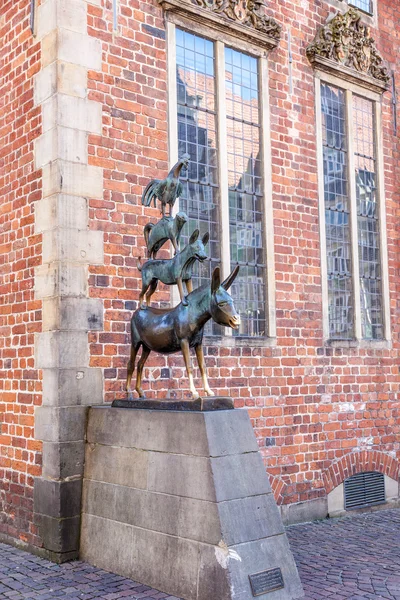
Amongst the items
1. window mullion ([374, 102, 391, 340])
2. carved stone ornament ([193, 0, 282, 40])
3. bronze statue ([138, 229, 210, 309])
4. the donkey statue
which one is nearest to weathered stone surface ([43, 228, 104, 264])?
bronze statue ([138, 229, 210, 309])

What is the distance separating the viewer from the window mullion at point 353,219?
420 inches

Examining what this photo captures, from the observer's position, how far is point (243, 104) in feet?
31.3

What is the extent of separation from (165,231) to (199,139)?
2.59 metres

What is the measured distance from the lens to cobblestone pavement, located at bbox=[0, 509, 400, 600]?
5969 millimetres

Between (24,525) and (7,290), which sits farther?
(7,290)

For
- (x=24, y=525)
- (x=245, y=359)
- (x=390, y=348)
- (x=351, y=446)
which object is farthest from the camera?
(x=390, y=348)

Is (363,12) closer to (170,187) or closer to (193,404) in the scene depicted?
(170,187)

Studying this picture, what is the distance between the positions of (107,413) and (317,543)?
2.85 metres

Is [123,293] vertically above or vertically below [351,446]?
above

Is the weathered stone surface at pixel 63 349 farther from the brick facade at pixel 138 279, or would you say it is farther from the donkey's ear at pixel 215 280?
the donkey's ear at pixel 215 280

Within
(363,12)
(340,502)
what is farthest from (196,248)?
(363,12)

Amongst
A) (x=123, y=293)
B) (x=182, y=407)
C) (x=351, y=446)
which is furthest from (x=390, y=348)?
(x=182, y=407)

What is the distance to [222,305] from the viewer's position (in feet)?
19.8

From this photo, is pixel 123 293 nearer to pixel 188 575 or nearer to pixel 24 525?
pixel 24 525
